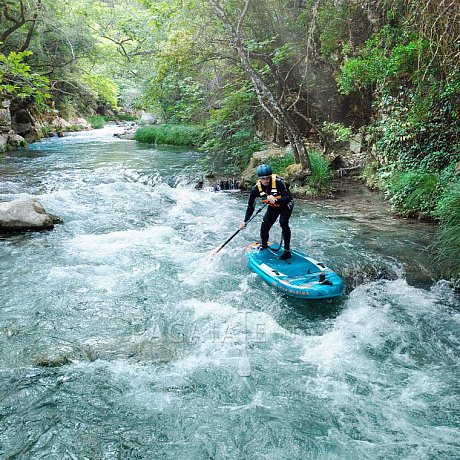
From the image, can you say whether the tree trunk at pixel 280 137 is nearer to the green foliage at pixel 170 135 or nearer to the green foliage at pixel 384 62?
the green foliage at pixel 384 62

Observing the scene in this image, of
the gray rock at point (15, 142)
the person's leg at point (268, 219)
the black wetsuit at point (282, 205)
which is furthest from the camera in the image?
the gray rock at point (15, 142)

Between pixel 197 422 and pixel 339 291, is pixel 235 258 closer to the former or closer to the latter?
pixel 339 291

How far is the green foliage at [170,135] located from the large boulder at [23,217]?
11.3 meters

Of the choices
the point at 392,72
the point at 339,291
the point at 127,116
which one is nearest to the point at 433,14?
the point at 392,72

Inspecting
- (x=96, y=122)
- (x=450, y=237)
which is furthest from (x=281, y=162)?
(x=96, y=122)

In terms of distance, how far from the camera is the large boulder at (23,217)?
7.55 m

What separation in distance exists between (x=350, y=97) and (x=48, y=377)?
11.0 metres

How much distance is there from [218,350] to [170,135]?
17.7 m

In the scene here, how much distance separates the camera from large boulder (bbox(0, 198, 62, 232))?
7.55 m

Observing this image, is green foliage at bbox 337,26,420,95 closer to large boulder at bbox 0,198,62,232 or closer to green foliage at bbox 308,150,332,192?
green foliage at bbox 308,150,332,192

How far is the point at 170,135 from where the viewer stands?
67.5 ft

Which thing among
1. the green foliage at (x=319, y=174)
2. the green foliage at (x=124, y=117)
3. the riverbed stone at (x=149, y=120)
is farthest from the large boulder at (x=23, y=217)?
the green foliage at (x=124, y=117)

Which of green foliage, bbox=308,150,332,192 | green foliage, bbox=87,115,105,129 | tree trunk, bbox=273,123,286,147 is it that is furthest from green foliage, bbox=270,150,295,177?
green foliage, bbox=87,115,105,129

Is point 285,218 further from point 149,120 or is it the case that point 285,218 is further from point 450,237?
point 149,120
